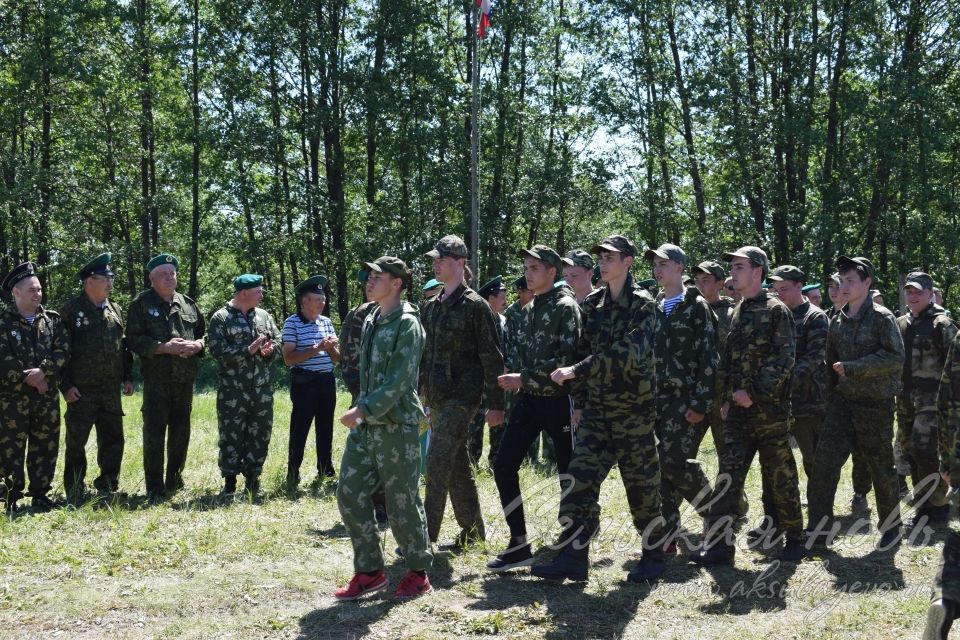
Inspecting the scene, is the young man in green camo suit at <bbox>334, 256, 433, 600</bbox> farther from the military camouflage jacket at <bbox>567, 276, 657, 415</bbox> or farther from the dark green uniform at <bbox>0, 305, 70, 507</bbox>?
the dark green uniform at <bbox>0, 305, 70, 507</bbox>

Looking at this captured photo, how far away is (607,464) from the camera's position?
5.69 meters

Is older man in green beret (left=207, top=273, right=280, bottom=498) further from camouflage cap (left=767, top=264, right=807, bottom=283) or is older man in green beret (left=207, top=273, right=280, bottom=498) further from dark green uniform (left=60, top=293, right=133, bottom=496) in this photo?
camouflage cap (left=767, top=264, right=807, bottom=283)

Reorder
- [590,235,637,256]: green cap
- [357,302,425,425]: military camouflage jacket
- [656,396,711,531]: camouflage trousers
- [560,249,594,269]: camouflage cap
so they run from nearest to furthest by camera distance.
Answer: [357,302,425,425]: military camouflage jacket
[590,235,637,256]: green cap
[656,396,711,531]: camouflage trousers
[560,249,594,269]: camouflage cap

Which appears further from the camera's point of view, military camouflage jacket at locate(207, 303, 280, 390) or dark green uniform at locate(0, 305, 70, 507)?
military camouflage jacket at locate(207, 303, 280, 390)

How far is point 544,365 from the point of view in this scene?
5.94 meters

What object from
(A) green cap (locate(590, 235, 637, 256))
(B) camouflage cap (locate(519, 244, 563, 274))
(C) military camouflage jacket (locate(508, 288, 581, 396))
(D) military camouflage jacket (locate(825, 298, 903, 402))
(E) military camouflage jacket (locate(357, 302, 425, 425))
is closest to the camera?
(E) military camouflage jacket (locate(357, 302, 425, 425))

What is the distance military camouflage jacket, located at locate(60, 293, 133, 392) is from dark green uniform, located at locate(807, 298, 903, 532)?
252 inches

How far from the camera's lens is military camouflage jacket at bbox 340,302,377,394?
804cm

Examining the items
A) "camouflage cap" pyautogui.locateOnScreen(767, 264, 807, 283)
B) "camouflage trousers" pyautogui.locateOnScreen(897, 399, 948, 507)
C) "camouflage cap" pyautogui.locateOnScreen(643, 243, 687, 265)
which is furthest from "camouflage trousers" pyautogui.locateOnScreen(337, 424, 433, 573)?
"camouflage trousers" pyautogui.locateOnScreen(897, 399, 948, 507)

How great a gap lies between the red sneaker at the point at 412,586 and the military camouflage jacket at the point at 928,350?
183 inches

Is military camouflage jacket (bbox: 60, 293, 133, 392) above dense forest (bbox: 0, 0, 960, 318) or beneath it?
beneath

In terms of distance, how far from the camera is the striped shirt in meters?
8.91

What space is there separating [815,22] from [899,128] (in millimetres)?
3992

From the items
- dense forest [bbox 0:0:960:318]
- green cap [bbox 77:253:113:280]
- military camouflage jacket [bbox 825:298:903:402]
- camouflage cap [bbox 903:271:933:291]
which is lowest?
military camouflage jacket [bbox 825:298:903:402]
